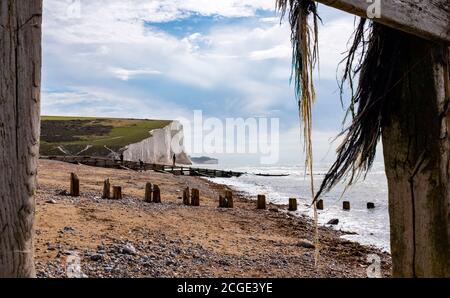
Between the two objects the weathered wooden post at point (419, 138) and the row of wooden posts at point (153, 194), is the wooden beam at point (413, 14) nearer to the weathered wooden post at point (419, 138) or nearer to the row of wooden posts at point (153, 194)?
the weathered wooden post at point (419, 138)

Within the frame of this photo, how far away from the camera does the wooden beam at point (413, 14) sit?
2.50 m

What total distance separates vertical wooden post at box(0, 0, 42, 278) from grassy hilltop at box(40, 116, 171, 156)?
Answer: 230 ft

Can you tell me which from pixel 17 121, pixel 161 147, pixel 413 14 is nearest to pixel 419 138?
pixel 413 14

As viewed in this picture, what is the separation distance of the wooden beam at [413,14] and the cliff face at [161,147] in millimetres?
71448

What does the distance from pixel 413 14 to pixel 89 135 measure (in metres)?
92.0

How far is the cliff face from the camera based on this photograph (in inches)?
3004

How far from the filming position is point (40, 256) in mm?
7320

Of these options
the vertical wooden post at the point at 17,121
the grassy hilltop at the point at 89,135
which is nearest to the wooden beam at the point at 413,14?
the vertical wooden post at the point at 17,121

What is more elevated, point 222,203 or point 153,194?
point 153,194

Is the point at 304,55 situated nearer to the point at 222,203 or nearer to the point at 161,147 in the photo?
the point at 222,203

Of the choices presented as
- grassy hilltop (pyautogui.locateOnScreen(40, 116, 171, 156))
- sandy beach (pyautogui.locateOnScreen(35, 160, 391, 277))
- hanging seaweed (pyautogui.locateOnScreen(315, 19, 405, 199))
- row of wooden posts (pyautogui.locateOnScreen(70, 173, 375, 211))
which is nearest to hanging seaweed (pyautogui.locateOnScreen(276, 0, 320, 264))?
hanging seaweed (pyautogui.locateOnScreen(315, 19, 405, 199))

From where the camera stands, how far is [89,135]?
294 feet
